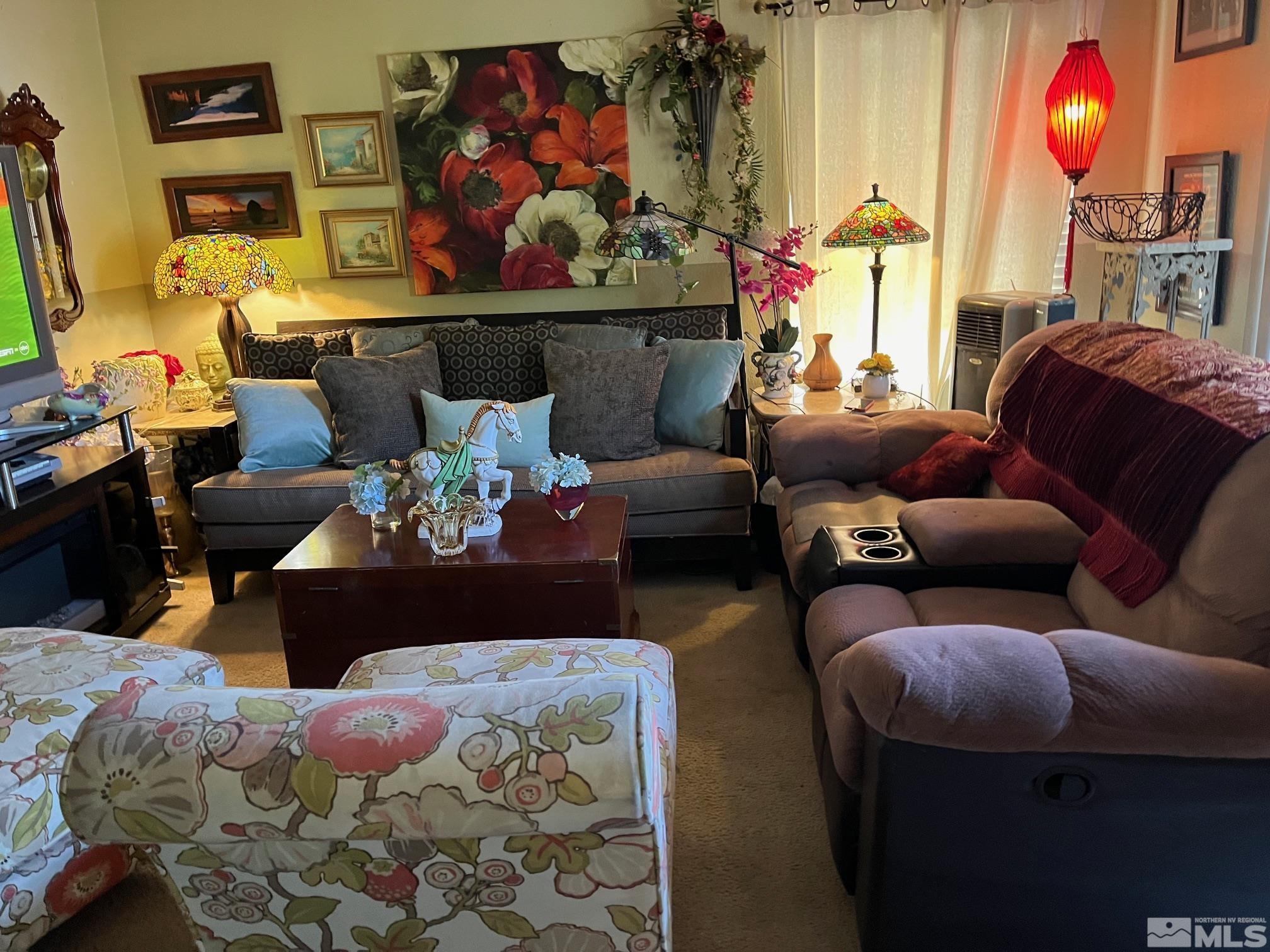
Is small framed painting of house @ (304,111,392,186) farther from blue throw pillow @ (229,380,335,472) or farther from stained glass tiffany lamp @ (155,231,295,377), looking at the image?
blue throw pillow @ (229,380,335,472)

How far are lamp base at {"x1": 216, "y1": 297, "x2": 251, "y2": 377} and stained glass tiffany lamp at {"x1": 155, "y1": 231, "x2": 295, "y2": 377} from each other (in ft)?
0.21

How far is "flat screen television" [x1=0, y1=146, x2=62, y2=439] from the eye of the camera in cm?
289

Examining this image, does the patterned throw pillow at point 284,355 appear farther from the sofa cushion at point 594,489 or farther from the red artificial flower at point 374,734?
the red artificial flower at point 374,734

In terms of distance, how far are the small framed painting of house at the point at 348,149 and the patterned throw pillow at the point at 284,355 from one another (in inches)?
29.3

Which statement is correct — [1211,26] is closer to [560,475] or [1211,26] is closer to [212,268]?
[560,475]

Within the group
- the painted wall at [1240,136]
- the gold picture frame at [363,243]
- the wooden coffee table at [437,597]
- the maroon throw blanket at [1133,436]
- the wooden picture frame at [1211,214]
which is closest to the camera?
the maroon throw blanket at [1133,436]

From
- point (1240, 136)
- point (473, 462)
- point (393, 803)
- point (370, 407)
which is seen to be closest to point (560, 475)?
point (473, 462)

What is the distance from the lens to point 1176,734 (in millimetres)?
1355

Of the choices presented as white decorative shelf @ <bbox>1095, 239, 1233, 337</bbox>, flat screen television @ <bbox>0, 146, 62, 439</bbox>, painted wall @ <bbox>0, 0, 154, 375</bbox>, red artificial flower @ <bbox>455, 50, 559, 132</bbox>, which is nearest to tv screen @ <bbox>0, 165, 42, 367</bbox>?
flat screen television @ <bbox>0, 146, 62, 439</bbox>

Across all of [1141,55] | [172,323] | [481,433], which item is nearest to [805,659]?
[481,433]

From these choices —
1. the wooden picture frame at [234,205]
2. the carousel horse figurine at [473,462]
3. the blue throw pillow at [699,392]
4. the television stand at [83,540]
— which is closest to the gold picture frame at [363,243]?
the wooden picture frame at [234,205]

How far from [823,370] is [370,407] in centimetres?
170

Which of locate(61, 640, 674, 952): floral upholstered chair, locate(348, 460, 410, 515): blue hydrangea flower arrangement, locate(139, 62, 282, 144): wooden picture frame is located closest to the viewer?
locate(61, 640, 674, 952): floral upholstered chair

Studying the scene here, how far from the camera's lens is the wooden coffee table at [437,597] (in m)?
2.47
